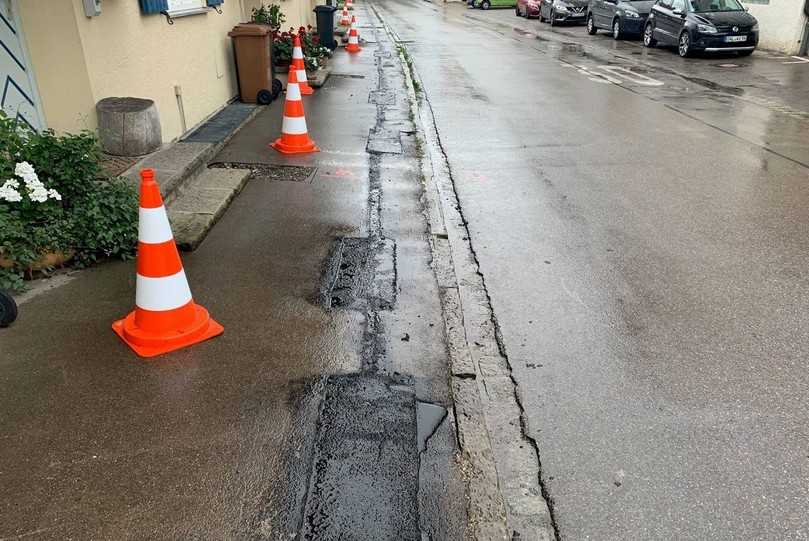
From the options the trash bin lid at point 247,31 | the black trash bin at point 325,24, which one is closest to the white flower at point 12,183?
the trash bin lid at point 247,31

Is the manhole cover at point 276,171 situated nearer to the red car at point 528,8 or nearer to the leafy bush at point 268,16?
the leafy bush at point 268,16

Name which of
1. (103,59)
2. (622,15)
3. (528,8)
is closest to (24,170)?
(103,59)

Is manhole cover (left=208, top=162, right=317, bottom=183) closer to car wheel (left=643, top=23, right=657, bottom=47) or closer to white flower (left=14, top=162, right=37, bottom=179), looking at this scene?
white flower (left=14, top=162, right=37, bottom=179)

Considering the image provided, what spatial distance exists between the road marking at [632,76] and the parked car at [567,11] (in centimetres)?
1356

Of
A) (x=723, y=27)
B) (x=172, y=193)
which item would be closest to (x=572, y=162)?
(x=172, y=193)

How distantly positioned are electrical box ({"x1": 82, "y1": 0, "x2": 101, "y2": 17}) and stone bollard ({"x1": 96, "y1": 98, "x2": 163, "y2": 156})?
77 centimetres

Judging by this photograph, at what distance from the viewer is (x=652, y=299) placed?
4453 mm

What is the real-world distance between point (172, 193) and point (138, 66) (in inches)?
73.8

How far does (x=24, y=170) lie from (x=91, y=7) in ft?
7.08

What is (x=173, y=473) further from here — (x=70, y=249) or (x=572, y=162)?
(x=572, y=162)

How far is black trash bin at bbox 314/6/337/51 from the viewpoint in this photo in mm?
16531

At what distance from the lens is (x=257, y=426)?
3.00m

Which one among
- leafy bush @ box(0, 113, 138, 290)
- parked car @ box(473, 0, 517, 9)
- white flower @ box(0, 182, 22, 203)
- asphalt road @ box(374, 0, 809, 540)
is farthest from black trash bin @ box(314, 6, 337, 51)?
parked car @ box(473, 0, 517, 9)

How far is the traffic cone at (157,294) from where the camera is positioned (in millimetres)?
3491
